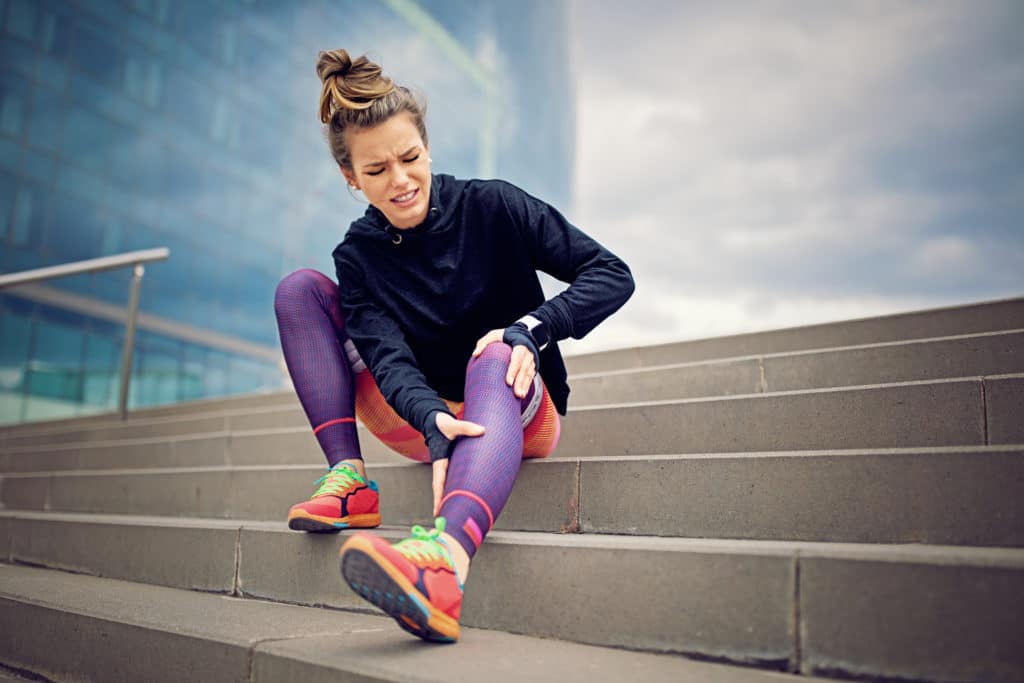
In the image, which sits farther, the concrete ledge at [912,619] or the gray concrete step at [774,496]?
the gray concrete step at [774,496]

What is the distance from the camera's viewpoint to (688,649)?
1316 mm

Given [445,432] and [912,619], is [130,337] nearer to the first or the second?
[445,432]

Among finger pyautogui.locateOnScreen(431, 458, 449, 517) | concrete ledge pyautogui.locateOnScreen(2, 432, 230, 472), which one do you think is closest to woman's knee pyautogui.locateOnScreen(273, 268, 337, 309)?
finger pyautogui.locateOnScreen(431, 458, 449, 517)

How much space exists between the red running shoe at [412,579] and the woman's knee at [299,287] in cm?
89

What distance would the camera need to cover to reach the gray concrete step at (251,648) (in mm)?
1222

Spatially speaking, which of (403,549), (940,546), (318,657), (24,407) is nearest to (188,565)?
(318,657)

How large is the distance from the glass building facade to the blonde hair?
35.1ft

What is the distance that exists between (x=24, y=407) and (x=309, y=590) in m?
12.2

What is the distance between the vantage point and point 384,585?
1.23 metres

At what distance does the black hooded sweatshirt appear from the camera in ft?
6.42

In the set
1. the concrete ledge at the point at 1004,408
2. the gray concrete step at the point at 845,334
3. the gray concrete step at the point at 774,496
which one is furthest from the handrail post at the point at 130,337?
the concrete ledge at the point at 1004,408

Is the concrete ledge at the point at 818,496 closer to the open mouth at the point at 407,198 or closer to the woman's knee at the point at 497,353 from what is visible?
the woman's knee at the point at 497,353

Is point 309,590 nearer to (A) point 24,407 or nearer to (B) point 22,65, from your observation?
(A) point 24,407

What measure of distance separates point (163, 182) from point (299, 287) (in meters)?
14.6
